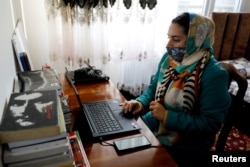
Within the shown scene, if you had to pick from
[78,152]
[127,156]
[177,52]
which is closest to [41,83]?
[78,152]

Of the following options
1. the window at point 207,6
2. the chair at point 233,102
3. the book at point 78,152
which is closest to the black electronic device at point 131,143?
the book at point 78,152

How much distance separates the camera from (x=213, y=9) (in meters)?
2.59

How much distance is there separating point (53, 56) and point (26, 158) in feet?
5.18

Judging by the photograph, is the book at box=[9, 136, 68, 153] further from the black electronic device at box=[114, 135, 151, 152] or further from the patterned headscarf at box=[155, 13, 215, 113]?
the patterned headscarf at box=[155, 13, 215, 113]

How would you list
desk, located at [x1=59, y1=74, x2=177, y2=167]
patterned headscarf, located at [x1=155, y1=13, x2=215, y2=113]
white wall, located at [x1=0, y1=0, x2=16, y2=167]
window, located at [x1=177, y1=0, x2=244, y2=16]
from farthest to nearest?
window, located at [x1=177, y1=0, x2=244, y2=16], patterned headscarf, located at [x1=155, y1=13, x2=215, y2=113], desk, located at [x1=59, y1=74, x2=177, y2=167], white wall, located at [x1=0, y1=0, x2=16, y2=167]

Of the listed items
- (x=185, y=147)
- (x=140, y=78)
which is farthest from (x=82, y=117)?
(x=140, y=78)

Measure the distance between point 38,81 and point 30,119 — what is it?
1.48ft

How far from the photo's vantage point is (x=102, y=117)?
984 millimetres

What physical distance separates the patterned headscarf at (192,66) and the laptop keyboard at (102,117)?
1.04 feet

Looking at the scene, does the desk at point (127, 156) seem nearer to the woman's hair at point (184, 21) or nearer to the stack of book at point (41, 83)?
the stack of book at point (41, 83)

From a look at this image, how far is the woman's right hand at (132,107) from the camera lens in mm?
1056

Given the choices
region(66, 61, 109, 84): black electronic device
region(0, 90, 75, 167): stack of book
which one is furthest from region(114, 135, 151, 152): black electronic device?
region(66, 61, 109, 84): black electronic device

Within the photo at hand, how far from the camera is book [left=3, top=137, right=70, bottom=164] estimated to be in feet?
1.83

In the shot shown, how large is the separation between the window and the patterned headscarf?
4.92 feet
